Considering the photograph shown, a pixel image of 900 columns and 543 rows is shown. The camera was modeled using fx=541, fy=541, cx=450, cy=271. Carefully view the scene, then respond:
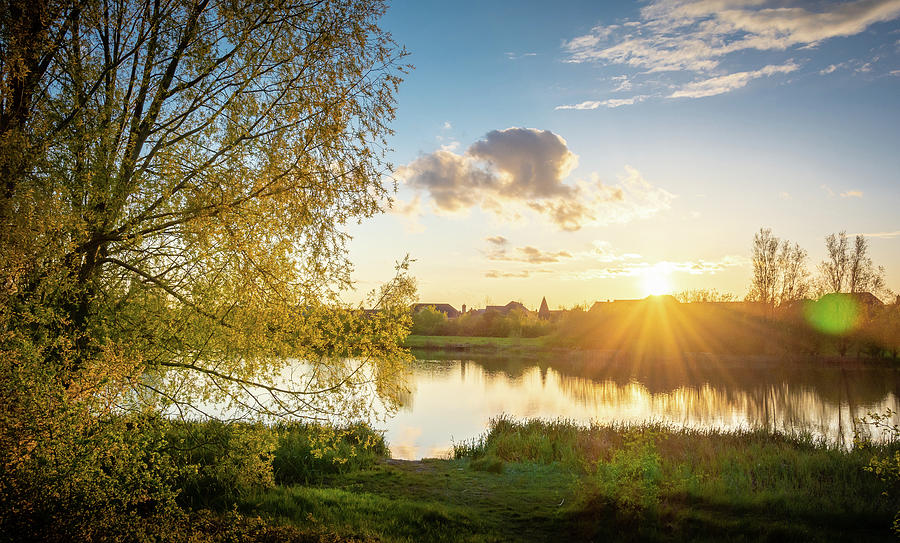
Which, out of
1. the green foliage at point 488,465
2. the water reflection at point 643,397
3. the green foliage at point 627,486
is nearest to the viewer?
the green foliage at point 627,486

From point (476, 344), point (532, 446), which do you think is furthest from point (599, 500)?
point (476, 344)

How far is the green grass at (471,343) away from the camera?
71.8m

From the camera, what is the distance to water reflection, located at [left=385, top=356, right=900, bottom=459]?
23016 millimetres

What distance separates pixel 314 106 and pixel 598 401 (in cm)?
2775

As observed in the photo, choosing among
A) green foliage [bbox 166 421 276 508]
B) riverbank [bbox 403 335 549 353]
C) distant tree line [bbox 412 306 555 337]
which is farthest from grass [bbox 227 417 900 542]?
distant tree line [bbox 412 306 555 337]

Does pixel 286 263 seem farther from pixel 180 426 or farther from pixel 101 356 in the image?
pixel 180 426

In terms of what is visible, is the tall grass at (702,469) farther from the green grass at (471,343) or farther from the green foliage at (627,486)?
the green grass at (471,343)

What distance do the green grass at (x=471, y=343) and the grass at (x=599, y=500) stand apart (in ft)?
189

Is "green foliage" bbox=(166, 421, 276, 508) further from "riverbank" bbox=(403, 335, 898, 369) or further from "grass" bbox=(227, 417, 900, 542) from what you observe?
"riverbank" bbox=(403, 335, 898, 369)

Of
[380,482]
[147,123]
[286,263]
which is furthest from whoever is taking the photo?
[380,482]

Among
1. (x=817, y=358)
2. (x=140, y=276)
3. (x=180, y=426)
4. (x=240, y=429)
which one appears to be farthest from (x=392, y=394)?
(x=817, y=358)

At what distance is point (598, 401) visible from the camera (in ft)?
102

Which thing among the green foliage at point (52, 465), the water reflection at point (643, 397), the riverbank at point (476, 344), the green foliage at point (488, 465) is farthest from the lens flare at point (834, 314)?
the green foliage at point (52, 465)

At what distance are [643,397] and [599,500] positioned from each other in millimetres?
25436
